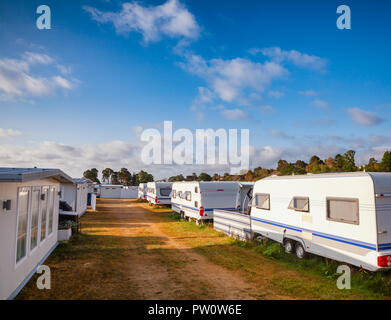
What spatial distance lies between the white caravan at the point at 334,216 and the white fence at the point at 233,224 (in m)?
1.23

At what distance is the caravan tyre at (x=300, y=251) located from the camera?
872 cm

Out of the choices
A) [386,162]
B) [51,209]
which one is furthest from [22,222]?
[386,162]

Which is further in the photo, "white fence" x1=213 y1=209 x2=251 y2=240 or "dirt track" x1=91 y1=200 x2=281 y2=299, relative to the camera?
"white fence" x1=213 y1=209 x2=251 y2=240

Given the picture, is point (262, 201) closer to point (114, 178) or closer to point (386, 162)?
point (386, 162)

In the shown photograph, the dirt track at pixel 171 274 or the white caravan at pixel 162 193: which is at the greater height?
the white caravan at pixel 162 193

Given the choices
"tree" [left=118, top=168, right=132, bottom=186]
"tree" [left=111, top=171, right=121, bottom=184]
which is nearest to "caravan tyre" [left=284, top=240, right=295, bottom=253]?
"tree" [left=118, top=168, right=132, bottom=186]

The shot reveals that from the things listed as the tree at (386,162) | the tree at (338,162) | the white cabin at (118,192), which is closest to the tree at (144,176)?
the white cabin at (118,192)

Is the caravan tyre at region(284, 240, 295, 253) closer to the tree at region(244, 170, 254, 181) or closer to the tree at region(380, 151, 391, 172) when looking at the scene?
the tree at region(380, 151, 391, 172)

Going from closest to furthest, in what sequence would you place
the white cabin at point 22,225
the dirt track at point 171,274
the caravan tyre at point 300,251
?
the white cabin at point 22,225 → the dirt track at point 171,274 → the caravan tyre at point 300,251

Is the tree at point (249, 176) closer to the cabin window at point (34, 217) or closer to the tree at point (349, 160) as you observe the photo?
the tree at point (349, 160)

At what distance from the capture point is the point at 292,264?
848 cm

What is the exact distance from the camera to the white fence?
11.9 meters
